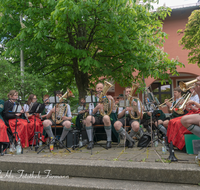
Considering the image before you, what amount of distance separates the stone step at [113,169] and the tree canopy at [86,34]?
391 centimetres

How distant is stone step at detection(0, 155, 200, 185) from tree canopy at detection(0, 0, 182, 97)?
3.91 m

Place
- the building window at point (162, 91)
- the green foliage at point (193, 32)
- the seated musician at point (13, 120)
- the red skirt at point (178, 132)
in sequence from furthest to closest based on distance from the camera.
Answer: the building window at point (162, 91), the green foliage at point (193, 32), the seated musician at point (13, 120), the red skirt at point (178, 132)

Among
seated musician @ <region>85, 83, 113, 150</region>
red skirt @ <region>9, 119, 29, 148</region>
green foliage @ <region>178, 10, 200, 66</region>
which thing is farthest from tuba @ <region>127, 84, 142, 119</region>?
green foliage @ <region>178, 10, 200, 66</region>

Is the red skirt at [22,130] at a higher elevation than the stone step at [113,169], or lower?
higher

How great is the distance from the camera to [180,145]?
165 inches

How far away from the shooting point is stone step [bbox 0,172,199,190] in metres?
2.70

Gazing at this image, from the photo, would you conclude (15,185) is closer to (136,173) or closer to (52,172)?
(52,172)

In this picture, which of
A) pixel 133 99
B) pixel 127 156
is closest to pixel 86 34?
pixel 133 99

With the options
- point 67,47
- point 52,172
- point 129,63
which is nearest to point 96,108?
point 52,172

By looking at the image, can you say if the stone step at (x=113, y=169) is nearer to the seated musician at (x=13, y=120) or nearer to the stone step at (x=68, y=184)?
the stone step at (x=68, y=184)

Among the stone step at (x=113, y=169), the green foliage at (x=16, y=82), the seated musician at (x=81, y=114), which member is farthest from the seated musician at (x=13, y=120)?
the green foliage at (x=16, y=82)

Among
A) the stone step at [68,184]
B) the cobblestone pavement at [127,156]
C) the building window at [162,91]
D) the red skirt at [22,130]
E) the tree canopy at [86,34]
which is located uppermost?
the tree canopy at [86,34]

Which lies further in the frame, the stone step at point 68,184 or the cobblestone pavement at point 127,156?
the cobblestone pavement at point 127,156

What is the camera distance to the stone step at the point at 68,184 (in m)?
2.70
